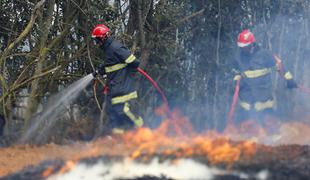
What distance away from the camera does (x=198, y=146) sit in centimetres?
605

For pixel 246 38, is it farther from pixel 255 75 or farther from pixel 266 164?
pixel 266 164

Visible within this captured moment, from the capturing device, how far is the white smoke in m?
5.43

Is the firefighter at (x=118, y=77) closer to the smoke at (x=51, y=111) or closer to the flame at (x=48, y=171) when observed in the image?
the smoke at (x=51, y=111)

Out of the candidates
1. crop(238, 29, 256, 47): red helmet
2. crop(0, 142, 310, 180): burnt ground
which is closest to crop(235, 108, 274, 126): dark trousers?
crop(238, 29, 256, 47): red helmet

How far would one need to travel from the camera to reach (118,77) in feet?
28.2

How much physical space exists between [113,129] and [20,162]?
72.8 inches

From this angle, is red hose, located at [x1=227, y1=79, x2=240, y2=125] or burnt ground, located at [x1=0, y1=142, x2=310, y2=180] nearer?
burnt ground, located at [x1=0, y1=142, x2=310, y2=180]

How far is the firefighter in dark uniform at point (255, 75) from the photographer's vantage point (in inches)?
363

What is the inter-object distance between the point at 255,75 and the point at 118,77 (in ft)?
8.41

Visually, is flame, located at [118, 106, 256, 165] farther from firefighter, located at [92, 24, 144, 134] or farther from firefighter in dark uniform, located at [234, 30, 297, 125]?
firefighter in dark uniform, located at [234, 30, 297, 125]

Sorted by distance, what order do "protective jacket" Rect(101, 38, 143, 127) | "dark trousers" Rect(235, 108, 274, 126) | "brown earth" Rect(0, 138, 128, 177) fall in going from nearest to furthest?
"brown earth" Rect(0, 138, 128, 177), "protective jacket" Rect(101, 38, 143, 127), "dark trousers" Rect(235, 108, 274, 126)

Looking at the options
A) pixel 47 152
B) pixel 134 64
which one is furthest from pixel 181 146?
pixel 47 152

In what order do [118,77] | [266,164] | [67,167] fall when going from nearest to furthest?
[266,164] → [67,167] → [118,77]

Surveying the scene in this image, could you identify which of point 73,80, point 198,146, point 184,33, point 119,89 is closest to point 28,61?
point 73,80
